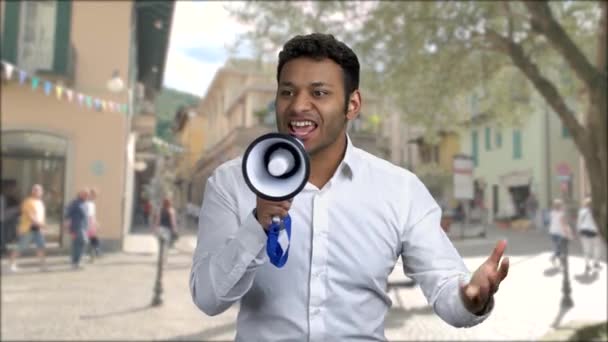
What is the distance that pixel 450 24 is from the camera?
25.8 ft

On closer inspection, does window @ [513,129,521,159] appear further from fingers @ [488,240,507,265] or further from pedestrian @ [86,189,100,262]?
fingers @ [488,240,507,265]

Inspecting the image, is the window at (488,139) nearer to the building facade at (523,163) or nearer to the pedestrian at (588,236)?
the building facade at (523,163)

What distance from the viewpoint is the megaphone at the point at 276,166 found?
90 centimetres

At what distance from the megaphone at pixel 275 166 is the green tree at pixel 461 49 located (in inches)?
Answer: 183

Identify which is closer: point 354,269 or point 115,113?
point 354,269

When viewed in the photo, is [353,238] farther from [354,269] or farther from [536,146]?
[536,146]

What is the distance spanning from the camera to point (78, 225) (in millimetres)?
14211

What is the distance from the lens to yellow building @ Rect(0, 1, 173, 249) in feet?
54.0

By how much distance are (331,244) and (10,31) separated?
17.1 metres

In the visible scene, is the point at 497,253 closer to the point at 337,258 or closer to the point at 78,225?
the point at 337,258

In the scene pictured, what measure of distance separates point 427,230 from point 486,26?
736 cm

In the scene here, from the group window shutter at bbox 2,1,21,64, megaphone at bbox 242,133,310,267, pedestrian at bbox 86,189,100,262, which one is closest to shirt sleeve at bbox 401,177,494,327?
megaphone at bbox 242,133,310,267

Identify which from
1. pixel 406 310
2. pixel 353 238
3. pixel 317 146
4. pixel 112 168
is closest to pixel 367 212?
pixel 353 238

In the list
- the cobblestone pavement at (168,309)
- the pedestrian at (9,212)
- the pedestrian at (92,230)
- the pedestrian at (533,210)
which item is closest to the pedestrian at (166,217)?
the pedestrian at (92,230)
